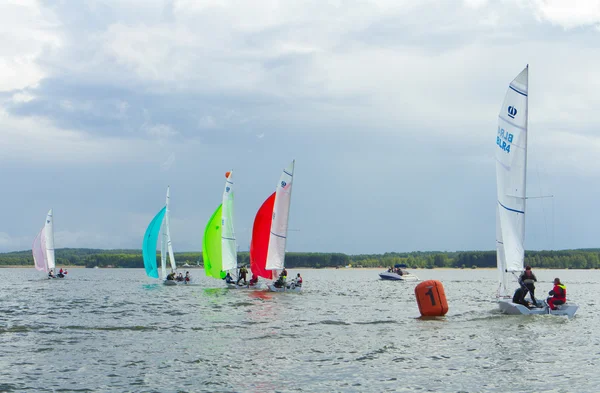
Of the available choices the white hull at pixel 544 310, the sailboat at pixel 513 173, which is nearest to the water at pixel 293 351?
the white hull at pixel 544 310

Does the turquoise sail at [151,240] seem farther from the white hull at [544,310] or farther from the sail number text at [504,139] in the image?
the white hull at [544,310]

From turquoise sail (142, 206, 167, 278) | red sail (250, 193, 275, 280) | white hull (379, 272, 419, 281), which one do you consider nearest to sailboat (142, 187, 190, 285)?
turquoise sail (142, 206, 167, 278)

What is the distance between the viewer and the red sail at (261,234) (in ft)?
165

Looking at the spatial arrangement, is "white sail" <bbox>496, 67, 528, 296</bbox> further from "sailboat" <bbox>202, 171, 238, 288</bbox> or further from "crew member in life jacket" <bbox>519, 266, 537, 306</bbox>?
"sailboat" <bbox>202, 171, 238, 288</bbox>

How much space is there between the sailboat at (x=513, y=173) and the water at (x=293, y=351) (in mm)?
2902

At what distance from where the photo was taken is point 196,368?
60.6 feet

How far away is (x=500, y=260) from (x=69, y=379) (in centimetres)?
2040

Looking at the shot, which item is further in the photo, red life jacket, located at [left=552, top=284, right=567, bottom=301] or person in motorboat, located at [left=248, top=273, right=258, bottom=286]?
person in motorboat, located at [left=248, top=273, right=258, bottom=286]

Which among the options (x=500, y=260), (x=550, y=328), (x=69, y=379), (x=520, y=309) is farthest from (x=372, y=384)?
(x=500, y=260)

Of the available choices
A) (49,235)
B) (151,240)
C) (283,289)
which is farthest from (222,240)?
(49,235)

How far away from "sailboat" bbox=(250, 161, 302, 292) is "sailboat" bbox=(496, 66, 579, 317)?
67.3 ft

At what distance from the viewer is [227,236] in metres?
55.3

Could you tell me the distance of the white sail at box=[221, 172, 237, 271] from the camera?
55.3 metres

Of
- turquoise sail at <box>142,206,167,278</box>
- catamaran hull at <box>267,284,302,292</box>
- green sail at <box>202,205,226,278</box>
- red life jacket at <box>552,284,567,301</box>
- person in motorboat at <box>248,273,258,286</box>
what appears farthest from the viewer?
turquoise sail at <box>142,206,167,278</box>
